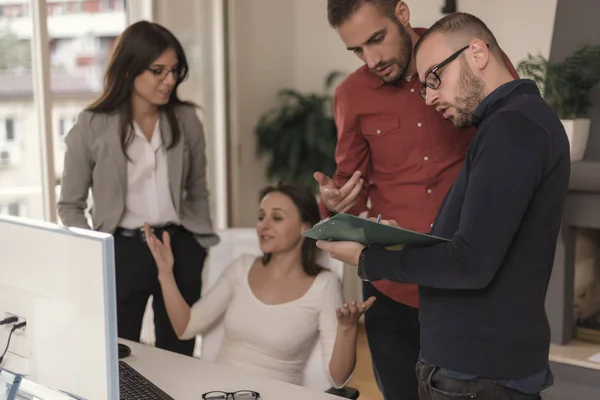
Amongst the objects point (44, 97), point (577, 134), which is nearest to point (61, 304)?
point (44, 97)

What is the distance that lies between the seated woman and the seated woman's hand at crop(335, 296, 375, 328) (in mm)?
129

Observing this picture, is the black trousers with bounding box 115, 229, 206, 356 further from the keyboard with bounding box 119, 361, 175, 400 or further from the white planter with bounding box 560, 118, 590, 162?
the white planter with bounding box 560, 118, 590, 162

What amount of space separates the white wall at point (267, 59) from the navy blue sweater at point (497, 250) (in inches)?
109

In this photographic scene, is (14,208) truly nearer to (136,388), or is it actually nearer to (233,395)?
(136,388)

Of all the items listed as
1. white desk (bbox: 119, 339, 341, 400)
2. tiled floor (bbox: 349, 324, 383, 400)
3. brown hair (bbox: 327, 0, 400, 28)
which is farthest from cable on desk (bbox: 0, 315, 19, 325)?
tiled floor (bbox: 349, 324, 383, 400)

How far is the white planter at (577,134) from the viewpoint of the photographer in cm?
311

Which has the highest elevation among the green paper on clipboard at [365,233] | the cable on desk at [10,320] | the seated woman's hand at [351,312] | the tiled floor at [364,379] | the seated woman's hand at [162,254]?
the green paper on clipboard at [365,233]

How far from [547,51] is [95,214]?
7.59 feet

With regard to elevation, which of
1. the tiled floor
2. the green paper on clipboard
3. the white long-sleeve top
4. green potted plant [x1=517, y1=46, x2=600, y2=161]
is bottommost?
the tiled floor

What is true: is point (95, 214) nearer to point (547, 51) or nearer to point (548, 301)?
point (548, 301)

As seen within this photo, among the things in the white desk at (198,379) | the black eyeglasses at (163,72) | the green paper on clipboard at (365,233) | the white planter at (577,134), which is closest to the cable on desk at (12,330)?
the white desk at (198,379)

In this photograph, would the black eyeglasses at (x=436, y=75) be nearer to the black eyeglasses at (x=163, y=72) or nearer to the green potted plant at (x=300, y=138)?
the black eyeglasses at (x=163, y=72)

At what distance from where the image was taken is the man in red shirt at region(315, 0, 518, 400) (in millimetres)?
1906

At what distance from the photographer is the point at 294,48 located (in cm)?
472
